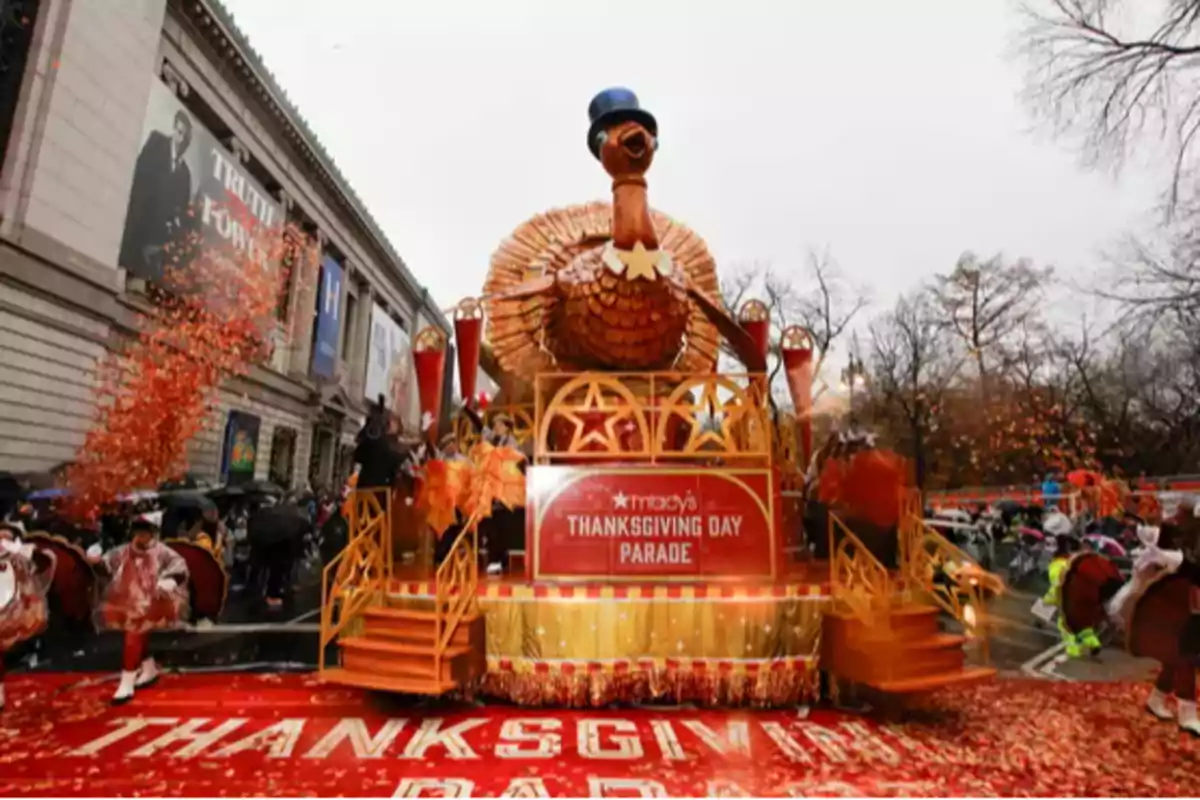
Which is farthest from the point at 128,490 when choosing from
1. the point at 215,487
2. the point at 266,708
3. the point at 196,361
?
the point at 266,708

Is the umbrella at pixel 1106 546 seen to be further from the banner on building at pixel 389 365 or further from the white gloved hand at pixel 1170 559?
the banner on building at pixel 389 365

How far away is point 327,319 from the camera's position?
1173cm

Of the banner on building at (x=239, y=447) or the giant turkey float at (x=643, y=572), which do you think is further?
the banner on building at (x=239, y=447)

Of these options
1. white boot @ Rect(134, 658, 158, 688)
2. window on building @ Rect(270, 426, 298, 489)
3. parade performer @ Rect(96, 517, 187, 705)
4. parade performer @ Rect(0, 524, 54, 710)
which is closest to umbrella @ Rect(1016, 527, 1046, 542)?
parade performer @ Rect(96, 517, 187, 705)

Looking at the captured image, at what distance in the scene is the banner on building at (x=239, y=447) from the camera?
9.17 m

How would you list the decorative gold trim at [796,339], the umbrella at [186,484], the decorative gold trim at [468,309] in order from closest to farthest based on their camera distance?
the decorative gold trim at [468,309], the decorative gold trim at [796,339], the umbrella at [186,484]

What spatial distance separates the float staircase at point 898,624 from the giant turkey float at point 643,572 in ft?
0.04

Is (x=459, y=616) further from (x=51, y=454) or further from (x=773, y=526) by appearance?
(x=51, y=454)

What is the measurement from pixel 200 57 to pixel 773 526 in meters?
11.9

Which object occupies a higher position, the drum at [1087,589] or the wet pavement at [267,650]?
the drum at [1087,589]

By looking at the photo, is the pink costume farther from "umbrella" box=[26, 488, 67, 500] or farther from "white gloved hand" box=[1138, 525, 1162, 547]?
"white gloved hand" box=[1138, 525, 1162, 547]

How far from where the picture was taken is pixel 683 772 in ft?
10.2

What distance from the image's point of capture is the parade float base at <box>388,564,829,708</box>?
13.3 feet

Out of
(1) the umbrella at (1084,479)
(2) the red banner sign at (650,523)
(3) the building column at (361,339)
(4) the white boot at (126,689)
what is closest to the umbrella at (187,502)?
(4) the white boot at (126,689)
